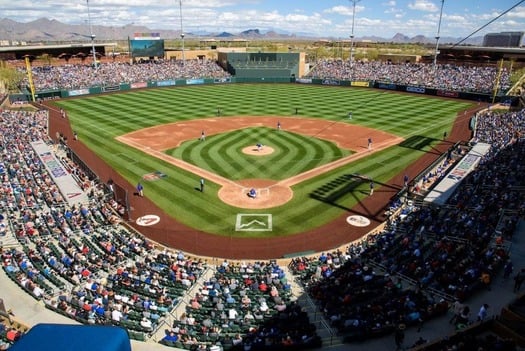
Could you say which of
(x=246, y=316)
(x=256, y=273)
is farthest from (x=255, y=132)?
(x=246, y=316)

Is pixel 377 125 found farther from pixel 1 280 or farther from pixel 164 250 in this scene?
pixel 1 280

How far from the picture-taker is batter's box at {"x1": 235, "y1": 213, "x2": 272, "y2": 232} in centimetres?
2559

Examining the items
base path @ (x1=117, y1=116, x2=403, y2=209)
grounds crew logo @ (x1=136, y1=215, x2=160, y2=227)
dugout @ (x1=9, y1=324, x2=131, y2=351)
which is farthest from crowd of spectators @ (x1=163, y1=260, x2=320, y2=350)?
base path @ (x1=117, y1=116, x2=403, y2=209)

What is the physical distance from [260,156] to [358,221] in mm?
14632

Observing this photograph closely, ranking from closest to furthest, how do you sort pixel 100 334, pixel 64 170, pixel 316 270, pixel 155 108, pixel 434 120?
pixel 100 334
pixel 316 270
pixel 64 170
pixel 434 120
pixel 155 108

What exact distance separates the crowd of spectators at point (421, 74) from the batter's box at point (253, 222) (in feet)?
193

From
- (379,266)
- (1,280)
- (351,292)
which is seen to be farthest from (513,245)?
(1,280)

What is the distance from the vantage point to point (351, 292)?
17484 mm

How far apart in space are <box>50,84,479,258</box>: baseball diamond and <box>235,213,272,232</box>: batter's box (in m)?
0.37

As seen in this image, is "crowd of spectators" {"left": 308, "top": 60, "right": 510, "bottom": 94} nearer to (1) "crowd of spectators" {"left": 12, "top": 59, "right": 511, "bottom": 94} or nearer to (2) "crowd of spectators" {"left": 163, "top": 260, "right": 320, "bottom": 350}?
(1) "crowd of spectators" {"left": 12, "top": 59, "right": 511, "bottom": 94}

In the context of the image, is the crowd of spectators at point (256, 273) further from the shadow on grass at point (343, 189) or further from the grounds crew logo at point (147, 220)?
the shadow on grass at point (343, 189)

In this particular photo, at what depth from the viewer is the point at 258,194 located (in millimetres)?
30328

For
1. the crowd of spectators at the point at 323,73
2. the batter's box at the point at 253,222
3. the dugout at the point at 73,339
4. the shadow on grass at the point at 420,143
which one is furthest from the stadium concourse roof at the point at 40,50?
the dugout at the point at 73,339

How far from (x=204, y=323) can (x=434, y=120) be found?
49.2 m
